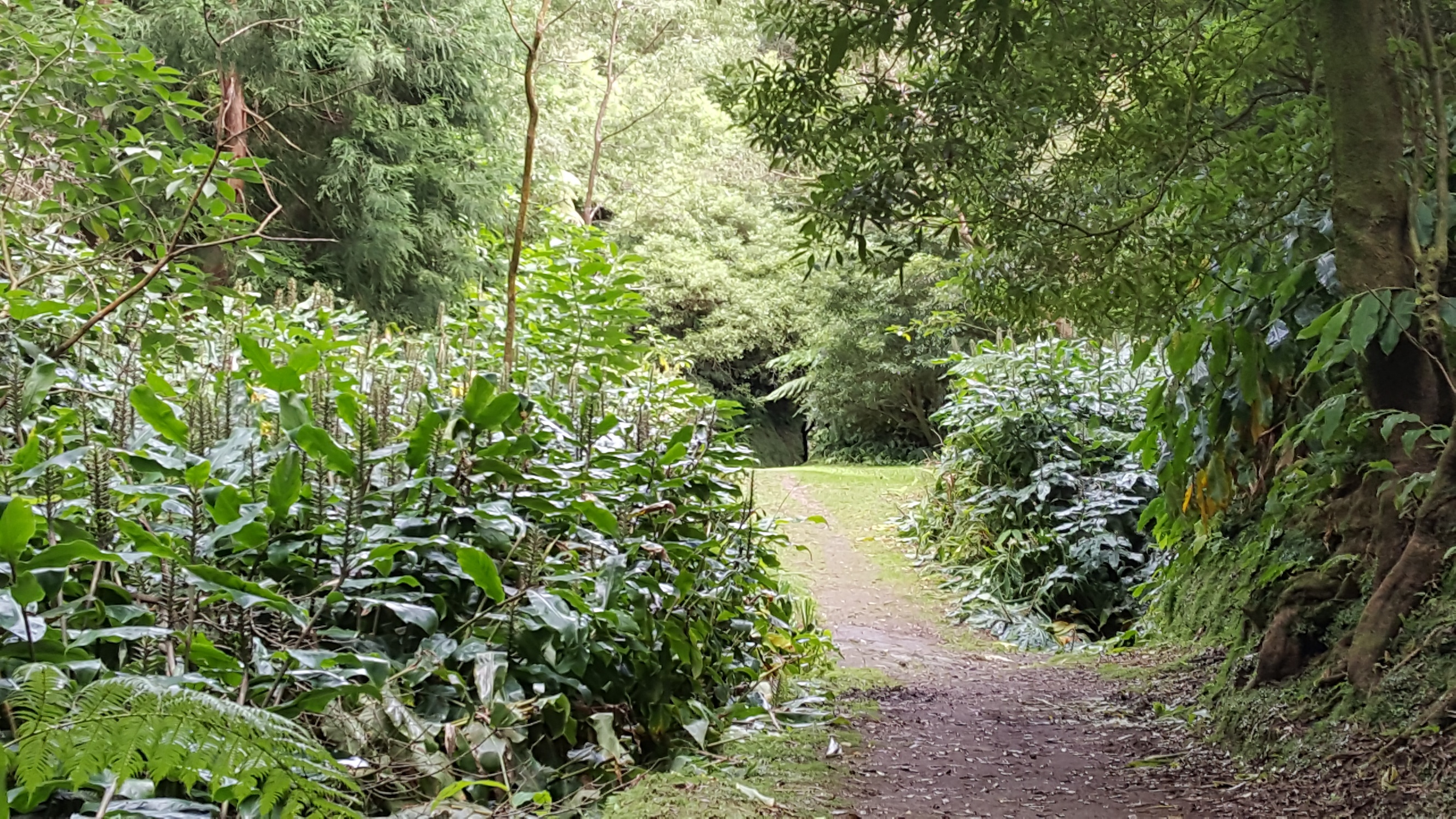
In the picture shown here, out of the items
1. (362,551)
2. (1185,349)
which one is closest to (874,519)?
(1185,349)

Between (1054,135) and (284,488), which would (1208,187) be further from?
(284,488)

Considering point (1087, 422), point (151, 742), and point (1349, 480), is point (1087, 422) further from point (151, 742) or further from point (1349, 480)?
point (151, 742)

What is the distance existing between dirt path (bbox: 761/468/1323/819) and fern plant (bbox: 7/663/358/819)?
1560mm

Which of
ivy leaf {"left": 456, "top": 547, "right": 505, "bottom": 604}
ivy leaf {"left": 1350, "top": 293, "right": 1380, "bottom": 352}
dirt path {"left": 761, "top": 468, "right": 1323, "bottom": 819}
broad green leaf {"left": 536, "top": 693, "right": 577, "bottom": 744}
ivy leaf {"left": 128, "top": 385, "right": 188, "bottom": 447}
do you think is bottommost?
dirt path {"left": 761, "top": 468, "right": 1323, "bottom": 819}

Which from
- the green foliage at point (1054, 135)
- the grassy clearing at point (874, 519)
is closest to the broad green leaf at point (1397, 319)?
the green foliage at point (1054, 135)

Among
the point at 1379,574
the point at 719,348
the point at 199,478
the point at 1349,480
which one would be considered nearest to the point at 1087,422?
the point at 1349,480

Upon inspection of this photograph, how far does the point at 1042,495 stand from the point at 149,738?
6757mm

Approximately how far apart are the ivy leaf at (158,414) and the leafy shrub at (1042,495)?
5352 mm

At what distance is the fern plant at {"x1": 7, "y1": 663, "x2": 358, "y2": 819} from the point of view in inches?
39.2

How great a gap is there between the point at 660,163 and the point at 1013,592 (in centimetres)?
1232

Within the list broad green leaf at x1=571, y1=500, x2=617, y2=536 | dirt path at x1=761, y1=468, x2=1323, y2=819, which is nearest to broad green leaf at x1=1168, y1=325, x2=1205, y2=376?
dirt path at x1=761, y1=468, x2=1323, y2=819

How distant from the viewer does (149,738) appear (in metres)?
1.00

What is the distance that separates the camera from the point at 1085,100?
113 inches

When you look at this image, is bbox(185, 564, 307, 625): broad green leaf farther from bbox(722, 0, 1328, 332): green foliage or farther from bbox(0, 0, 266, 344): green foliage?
bbox(722, 0, 1328, 332): green foliage
